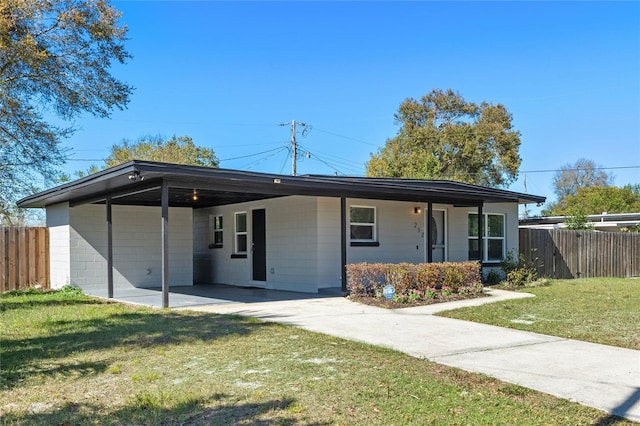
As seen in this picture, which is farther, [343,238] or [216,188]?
[343,238]

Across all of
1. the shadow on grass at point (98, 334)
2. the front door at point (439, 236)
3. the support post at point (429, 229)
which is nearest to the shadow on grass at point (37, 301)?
the shadow on grass at point (98, 334)

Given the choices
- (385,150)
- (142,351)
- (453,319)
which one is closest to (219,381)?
(142,351)

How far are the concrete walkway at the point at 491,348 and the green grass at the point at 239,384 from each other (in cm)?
35

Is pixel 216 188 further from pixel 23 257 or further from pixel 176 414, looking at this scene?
pixel 23 257

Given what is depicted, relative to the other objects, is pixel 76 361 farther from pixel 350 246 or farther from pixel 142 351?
pixel 350 246

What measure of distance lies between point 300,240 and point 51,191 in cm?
631

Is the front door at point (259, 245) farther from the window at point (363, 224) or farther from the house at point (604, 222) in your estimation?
the house at point (604, 222)

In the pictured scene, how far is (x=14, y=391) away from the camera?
4.86 metres

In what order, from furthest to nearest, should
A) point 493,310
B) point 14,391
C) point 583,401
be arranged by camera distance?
point 493,310
point 14,391
point 583,401

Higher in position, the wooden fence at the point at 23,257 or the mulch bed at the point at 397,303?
the wooden fence at the point at 23,257

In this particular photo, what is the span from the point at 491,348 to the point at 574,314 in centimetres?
360

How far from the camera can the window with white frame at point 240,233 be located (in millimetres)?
15719

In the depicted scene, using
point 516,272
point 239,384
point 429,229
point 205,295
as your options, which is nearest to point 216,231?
point 205,295

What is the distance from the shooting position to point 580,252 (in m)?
18.5
